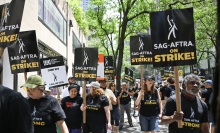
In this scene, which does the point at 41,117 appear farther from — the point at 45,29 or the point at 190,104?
the point at 45,29

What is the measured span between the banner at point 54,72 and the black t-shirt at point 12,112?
5.95 m

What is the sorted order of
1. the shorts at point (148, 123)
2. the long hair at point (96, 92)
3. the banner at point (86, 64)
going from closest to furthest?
the long hair at point (96, 92) < the shorts at point (148, 123) < the banner at point (86, 64)

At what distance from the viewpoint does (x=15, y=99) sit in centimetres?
207

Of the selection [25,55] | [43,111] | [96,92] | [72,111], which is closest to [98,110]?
[96,92]

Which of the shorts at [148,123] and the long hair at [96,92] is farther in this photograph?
the shorts at [148,123]

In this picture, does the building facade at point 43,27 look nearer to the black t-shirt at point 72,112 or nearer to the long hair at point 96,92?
the black t-shirt at point 72,112

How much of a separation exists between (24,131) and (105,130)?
4.91 meters

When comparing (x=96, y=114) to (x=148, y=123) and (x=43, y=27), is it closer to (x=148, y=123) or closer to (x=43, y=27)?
(x=148, y=123)

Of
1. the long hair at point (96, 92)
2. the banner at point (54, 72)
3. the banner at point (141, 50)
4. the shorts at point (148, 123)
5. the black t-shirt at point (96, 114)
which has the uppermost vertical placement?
the banner at point (141, 50)

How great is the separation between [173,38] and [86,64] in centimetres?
408

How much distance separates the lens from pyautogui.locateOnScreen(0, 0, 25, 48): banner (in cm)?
576

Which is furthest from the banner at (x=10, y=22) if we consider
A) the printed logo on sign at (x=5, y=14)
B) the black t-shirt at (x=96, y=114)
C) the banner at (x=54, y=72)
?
the banner at (x=54, y=72)

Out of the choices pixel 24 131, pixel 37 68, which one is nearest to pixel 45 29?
pixel 37 68

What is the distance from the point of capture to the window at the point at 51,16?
15.2m
